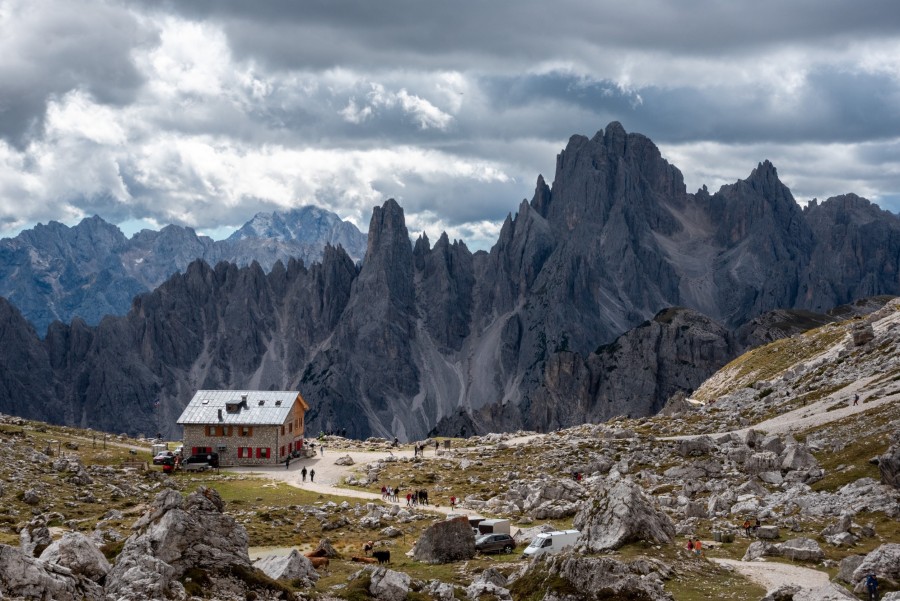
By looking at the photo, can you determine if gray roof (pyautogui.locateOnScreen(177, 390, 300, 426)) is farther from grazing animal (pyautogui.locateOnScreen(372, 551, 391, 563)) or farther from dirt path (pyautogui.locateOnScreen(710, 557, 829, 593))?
dirt path (pyautogui.locateOnScreen(710, 557, 829, 593))

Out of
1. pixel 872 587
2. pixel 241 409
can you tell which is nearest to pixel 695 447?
pixel 872 587

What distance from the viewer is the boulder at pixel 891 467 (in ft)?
208

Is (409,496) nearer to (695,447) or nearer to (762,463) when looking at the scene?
(695,447)

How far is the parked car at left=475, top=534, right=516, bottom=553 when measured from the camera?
54.5 metres

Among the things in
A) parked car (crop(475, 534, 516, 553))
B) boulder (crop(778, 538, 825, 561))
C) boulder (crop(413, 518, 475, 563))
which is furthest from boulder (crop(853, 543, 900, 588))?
boulder (crop(413, 518, 475, 563))

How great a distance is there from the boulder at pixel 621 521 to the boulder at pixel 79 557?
24.6 metres

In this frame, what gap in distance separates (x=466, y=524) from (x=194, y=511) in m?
20.8

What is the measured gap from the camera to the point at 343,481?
3880 inches

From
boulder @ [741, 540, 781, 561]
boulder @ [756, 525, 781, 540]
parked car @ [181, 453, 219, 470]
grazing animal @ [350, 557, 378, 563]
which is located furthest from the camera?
parked car @ [181, 453, 219, 470]

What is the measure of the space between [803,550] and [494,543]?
17.5m

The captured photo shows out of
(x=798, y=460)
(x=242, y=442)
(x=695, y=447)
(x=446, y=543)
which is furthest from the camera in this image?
(x=242, y=442)

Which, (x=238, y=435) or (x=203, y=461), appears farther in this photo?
(x=238, y=435)

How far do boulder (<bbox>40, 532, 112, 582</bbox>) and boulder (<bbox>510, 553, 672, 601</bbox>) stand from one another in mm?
17847

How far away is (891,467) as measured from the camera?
64.0 m
